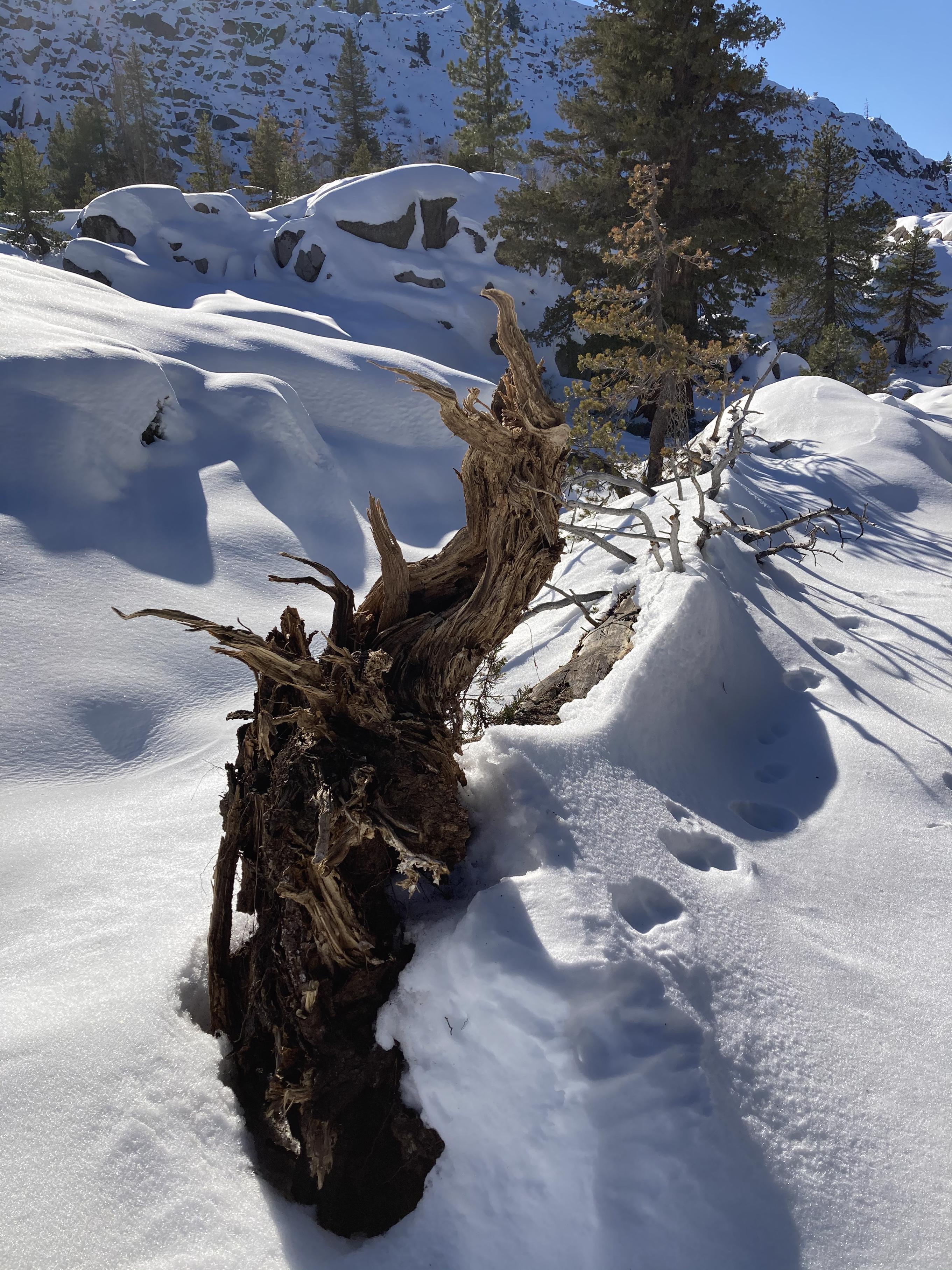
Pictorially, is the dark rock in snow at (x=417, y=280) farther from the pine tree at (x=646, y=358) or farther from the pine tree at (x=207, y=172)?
the pine tree at (x=207, y=172)

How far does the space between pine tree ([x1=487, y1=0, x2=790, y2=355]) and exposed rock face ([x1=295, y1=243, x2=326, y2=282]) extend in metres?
9.06

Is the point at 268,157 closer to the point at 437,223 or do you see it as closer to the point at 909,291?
the point at 437,223

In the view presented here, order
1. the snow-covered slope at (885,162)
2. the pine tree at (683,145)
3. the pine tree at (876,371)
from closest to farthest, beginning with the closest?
1. the pine tree at (683,145)
2. the pine tree at (876,371)
3. the snow-covered slope at (885,162)

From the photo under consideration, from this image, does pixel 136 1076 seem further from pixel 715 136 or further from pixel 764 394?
pixel 715 136

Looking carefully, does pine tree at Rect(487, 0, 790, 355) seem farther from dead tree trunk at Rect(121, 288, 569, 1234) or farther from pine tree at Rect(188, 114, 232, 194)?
pine tree at Rect(188, 114, 232, 194)

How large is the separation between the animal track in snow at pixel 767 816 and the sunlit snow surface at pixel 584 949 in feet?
0.07

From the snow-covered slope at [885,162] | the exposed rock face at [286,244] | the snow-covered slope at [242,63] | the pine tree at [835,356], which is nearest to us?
the pine tree at [835,356]

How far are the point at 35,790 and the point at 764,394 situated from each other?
48.1 ft

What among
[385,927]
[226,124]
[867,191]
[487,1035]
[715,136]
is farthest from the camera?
[226,124]

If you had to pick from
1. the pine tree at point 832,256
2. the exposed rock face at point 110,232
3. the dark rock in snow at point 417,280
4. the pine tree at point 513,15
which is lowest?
the exposed rock face at point 110,232

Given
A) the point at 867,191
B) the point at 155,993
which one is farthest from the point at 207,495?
the point at 867,191

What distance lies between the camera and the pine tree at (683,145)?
13.5 metres

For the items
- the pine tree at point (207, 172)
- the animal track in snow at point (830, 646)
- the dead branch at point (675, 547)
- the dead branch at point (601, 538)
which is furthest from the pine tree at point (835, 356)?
the pine tree at point (207, 172)

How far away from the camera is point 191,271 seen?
72.3 feet
